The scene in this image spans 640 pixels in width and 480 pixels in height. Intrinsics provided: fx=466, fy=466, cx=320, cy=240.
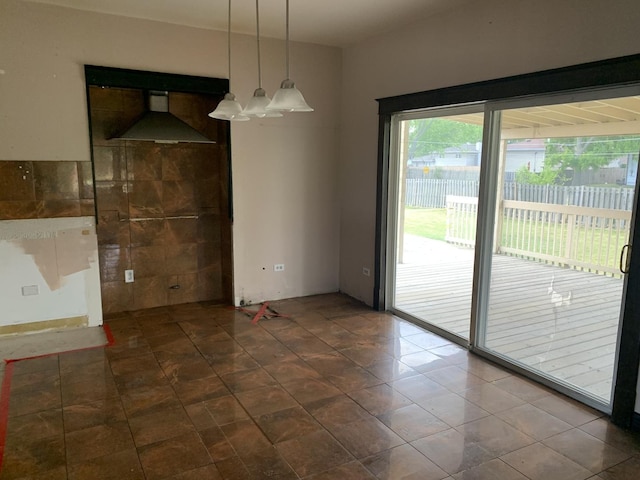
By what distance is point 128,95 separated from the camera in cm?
466

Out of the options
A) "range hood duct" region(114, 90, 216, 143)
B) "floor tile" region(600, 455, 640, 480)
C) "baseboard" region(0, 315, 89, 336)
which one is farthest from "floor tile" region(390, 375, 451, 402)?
"baseboard" region(0, 315, 89, 336)

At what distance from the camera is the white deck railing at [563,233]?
9.81ft

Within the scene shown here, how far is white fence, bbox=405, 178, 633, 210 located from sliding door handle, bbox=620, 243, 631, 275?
248mm

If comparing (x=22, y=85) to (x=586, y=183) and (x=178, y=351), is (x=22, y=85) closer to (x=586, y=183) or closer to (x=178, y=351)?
(x=178, y=351)

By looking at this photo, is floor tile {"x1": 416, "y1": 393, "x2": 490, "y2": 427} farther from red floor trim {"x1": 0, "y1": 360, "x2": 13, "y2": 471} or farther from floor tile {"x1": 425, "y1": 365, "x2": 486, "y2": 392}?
red floor trim {"x1": 0, "y1": 360, "x2": 13, "y2": 471}

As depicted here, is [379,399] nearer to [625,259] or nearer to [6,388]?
[625,259]

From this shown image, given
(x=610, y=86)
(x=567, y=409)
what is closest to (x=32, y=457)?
(x=567, y=409)

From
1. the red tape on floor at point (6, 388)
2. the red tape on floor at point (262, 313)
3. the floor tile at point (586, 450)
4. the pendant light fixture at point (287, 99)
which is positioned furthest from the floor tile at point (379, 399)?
the red tape on floor at point (6, 388)

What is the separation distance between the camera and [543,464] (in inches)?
97.8

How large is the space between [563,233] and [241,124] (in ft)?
10.4

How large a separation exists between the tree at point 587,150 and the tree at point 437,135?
69cm

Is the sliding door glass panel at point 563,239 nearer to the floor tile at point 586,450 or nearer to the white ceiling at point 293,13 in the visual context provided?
the floor tile at point 586,450

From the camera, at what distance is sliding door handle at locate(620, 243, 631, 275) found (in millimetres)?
2814

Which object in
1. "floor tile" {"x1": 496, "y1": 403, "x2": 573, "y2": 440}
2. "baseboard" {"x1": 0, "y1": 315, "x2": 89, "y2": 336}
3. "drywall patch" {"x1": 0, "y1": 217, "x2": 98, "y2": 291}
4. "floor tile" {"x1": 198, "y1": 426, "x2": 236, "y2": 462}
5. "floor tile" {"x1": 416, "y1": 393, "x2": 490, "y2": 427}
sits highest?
→ "drywall patch" {"x1": 0, "y1": 217, "x2": 98, "y2": 291}
